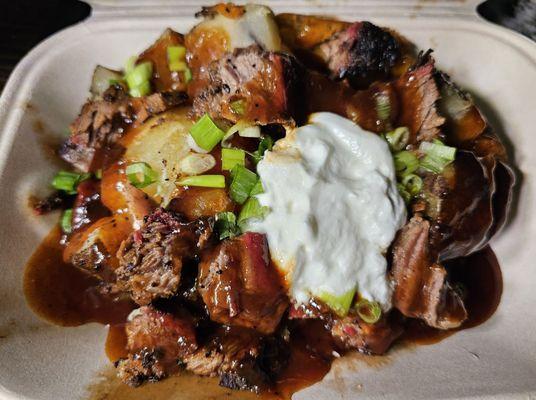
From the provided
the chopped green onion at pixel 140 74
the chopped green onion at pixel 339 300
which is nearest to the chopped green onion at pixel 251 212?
the chopped green onion at pixel 339 300

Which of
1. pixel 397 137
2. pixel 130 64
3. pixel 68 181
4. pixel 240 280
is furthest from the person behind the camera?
pixel 130 64

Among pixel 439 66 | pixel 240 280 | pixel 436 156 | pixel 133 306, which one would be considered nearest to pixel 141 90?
pixel 133 306

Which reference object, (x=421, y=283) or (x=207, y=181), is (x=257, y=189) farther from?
(x=421, y=283)

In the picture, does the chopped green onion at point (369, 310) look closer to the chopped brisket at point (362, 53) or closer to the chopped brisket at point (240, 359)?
the chopped brisket at point (240, 359)

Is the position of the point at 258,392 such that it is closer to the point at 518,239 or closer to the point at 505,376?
the point at 505,376

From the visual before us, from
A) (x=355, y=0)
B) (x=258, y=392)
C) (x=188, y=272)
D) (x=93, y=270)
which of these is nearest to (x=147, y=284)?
(x=188, y=272)
